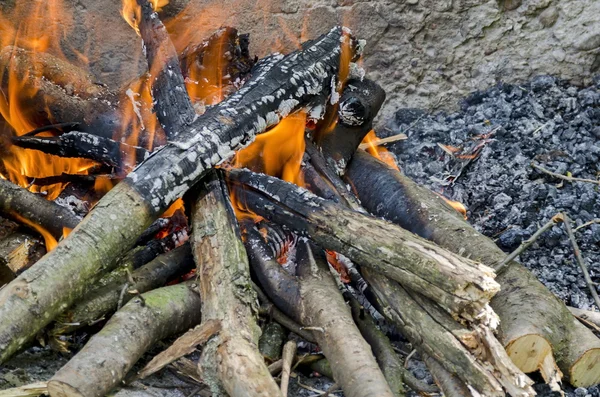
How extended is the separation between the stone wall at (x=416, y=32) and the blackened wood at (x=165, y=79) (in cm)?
90

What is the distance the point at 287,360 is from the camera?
2502 mm

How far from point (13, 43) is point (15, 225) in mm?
1421

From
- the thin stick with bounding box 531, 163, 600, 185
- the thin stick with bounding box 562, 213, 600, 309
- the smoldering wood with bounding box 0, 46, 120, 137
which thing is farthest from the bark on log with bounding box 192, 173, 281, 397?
the thin stick with bounding box 531, 163, 600, 185

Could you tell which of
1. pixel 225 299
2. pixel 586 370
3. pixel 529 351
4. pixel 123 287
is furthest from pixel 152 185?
pixel 586 370

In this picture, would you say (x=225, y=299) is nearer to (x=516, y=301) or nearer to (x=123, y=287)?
(x=123, y=287)

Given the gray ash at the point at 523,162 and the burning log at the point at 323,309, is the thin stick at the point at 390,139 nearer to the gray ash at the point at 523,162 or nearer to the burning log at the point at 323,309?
the gray ash at the point at 523,162

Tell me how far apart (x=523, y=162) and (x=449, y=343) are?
5.57ft

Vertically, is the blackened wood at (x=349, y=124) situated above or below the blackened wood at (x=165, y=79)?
below

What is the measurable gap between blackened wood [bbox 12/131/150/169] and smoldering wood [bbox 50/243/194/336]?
526mm

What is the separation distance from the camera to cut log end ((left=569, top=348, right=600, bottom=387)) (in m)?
2.55

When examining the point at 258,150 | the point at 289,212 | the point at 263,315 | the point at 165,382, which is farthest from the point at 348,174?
the point at 165,382

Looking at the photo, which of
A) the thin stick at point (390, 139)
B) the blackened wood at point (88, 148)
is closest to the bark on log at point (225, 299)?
the blackened wood at point (88, 148)

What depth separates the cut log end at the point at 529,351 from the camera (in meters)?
2.42

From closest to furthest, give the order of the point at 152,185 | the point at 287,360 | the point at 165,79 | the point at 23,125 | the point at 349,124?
the point at 287,360
the point at 152,185
the point at 165,79
the point at 349,124
the point at 23,125
